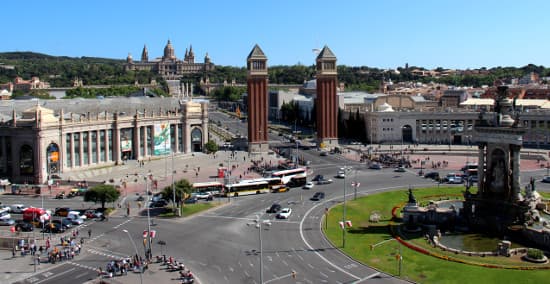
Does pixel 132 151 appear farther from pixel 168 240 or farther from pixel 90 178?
pixel 168 240

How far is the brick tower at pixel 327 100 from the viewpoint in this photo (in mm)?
138500

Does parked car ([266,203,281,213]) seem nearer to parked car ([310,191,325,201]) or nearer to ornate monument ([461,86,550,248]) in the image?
parked car ([310,191,325,201])

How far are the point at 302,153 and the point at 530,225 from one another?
71923 mm

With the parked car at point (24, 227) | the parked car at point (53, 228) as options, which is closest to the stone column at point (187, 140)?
the parked car at point (24, 227)

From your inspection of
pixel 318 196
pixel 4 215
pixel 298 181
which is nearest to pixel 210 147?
pixel 298 181

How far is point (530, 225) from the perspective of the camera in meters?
59.4

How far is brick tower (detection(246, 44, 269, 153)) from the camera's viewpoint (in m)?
130

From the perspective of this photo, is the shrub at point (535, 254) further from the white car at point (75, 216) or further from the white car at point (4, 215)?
the white car at point (4, 215)

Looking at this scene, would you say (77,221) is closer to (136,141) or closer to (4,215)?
(4,215)

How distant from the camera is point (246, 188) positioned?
84062 mm

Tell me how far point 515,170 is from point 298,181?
3587cm

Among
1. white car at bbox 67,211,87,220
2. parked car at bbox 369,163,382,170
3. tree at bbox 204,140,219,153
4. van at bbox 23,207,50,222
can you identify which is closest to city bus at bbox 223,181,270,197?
white car at bbox 67,211,87,220

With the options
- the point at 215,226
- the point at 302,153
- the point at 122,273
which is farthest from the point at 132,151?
the point at 122,273

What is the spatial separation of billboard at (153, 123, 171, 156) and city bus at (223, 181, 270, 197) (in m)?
36.8
